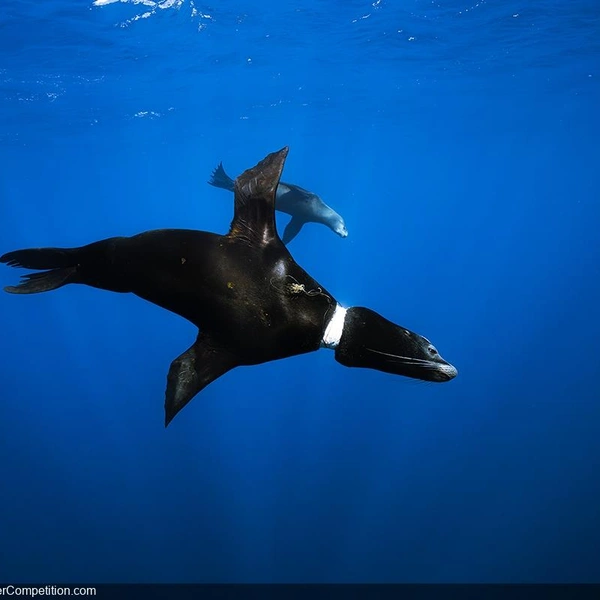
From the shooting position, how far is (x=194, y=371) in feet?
10.9

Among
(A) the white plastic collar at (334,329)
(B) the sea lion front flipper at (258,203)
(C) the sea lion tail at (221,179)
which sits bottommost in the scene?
(C) the sea lion tail at (221,179)

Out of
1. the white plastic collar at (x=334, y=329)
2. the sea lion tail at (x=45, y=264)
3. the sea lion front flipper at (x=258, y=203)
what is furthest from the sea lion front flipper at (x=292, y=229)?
the white plastic collar at (x=334, y=329)

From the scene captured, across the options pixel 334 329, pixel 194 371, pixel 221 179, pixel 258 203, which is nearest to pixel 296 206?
pixel 221 179

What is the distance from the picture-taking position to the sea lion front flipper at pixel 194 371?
3.22 m

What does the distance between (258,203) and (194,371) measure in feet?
3.95

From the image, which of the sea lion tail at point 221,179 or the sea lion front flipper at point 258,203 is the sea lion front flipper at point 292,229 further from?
the sea lion front flipper at point 258,203

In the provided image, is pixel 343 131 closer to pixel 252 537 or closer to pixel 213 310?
pixel 252 537

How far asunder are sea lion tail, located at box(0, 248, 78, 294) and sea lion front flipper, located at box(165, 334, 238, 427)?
1299 mm

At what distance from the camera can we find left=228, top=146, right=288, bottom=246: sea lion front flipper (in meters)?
3.18

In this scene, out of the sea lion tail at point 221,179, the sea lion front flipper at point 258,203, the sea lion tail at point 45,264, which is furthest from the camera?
the sea lion tail at point 221,179

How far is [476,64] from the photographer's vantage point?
754 inches

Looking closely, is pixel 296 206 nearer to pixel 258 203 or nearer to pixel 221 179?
pixel 221 179

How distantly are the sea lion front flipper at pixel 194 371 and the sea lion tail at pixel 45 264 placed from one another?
4.26ft

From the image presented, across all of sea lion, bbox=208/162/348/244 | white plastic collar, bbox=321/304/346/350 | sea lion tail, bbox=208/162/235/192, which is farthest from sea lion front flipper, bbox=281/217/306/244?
white plastic collar, bbox=321/304/346/350
